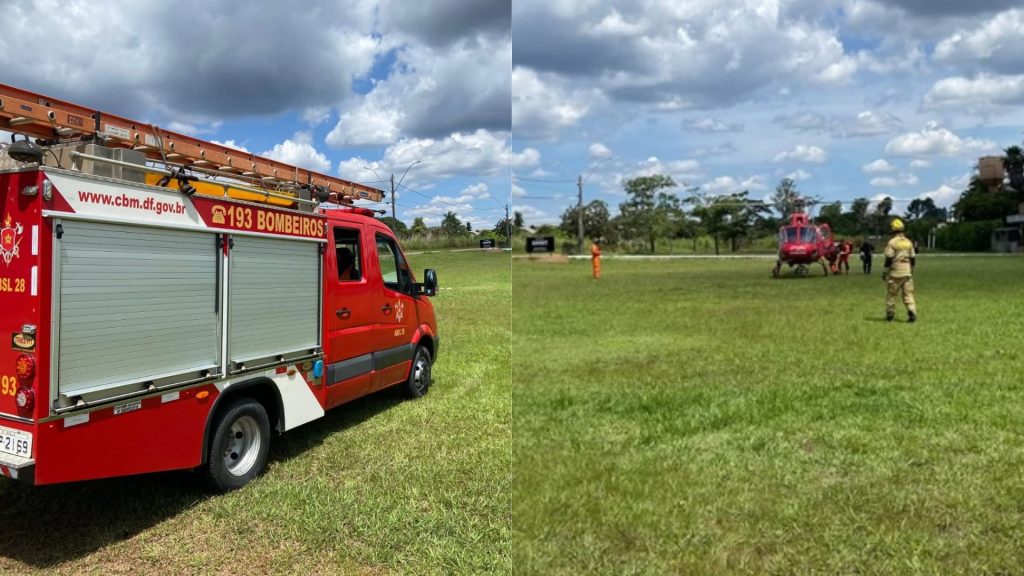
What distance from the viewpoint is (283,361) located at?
6395 mm

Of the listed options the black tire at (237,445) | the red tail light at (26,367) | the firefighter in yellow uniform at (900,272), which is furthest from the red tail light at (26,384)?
the firefighter in yellow uniform at (900,272)

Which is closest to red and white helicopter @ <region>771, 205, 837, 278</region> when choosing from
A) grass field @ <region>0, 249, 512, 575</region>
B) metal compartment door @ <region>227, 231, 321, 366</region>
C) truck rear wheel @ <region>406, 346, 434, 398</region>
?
truck rear wheel @ <region>406, 346, 434, 398</region>

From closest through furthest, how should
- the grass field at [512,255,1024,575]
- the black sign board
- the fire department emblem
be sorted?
1. the grass field at [512,255,1024,575]
2. the fire department emblem
3. the black sign board

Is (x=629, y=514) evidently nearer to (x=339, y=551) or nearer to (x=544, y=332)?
(x=339, y=551)

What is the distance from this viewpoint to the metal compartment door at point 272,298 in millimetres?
5879

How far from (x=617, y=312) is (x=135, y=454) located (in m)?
12.5

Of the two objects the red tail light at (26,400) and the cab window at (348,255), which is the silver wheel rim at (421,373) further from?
the red tail light at (26,400)

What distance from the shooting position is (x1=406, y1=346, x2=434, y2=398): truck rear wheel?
9.05 m

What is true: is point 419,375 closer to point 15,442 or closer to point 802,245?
point 15,442

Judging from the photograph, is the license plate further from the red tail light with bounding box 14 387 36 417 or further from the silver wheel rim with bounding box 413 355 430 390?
the silver wheel rim with bounding box 413 355 430 390

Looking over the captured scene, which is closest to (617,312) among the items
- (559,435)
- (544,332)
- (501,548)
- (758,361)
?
(544,332)

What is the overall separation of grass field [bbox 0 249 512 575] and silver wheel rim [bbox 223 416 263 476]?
0.19 m

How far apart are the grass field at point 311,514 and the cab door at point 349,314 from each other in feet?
1.74

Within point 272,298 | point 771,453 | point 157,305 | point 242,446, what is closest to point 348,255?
point 272,298
